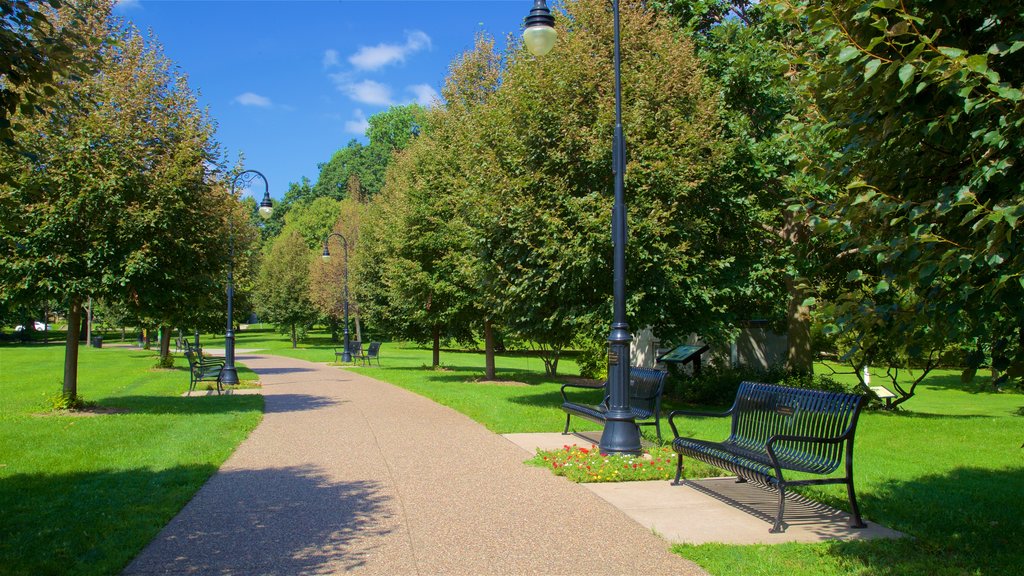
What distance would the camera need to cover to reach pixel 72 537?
5660 millimetres

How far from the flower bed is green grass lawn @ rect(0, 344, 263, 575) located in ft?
12.5

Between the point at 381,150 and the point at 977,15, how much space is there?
91.4 metres

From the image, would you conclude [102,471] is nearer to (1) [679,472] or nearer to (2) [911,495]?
(1) [679,472]

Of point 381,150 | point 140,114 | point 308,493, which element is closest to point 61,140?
point 140,114

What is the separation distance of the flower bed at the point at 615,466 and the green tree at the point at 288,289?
172ft

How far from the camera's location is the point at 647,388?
10.5m

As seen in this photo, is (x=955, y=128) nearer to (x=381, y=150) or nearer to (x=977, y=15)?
(x=977, y=15)

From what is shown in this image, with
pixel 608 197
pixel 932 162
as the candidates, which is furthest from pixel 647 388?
pixel 932 162

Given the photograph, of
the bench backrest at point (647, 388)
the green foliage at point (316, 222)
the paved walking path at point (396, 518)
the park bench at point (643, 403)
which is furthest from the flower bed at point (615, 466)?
the green foliage at point (316, 222)

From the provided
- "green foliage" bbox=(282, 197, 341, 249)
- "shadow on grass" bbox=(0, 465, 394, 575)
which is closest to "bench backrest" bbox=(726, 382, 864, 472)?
"shadow on grass" bbox=(0, 465, 394, 575)

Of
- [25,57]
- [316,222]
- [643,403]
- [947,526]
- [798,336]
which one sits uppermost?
[316,222]

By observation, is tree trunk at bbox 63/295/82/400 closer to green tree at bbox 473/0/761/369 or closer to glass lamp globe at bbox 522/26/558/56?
green tree at bbox 473/0/761/369

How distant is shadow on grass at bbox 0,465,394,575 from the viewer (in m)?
5.11

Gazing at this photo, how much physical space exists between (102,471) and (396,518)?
402cm
